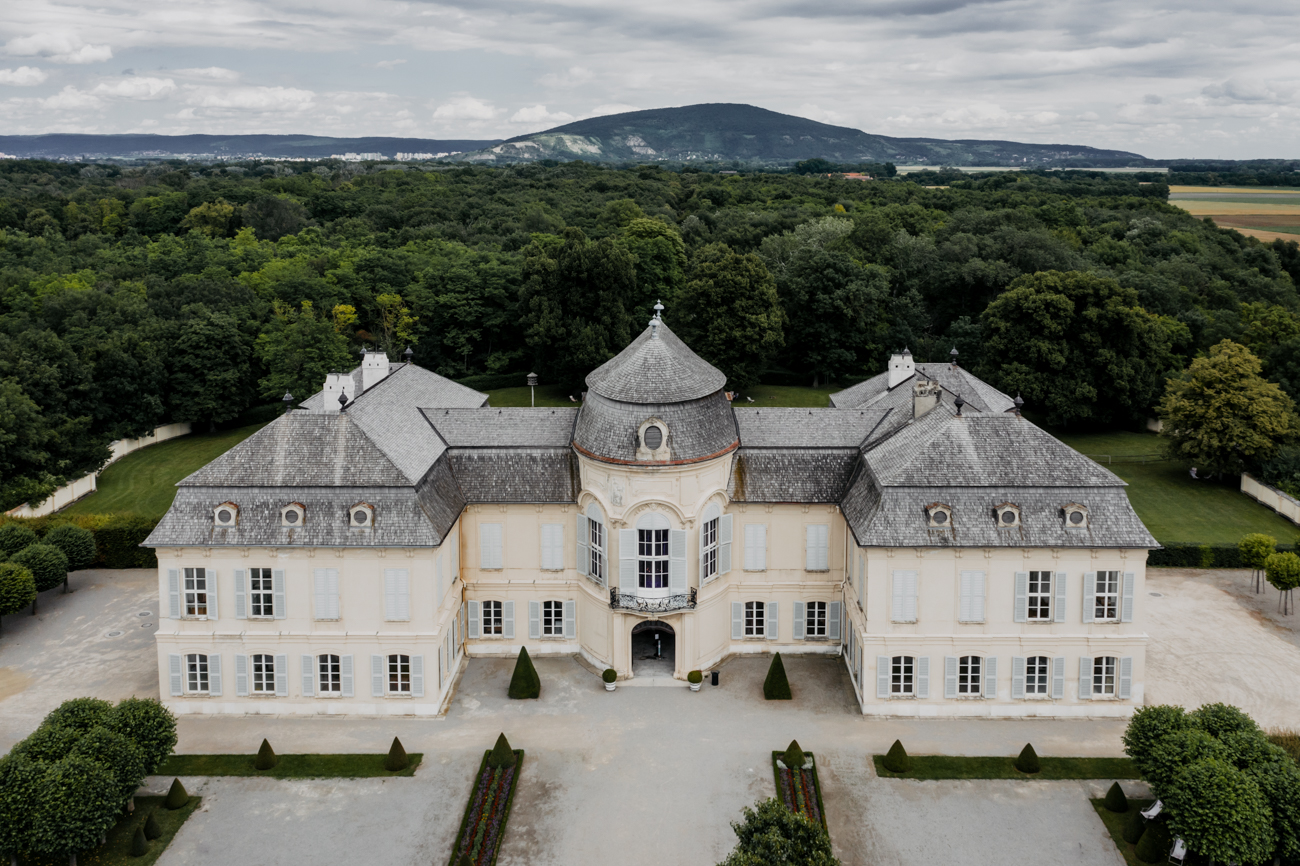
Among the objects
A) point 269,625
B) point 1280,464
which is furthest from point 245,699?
point 1280,464

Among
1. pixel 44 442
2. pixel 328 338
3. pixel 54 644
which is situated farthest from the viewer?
pixel 328 338

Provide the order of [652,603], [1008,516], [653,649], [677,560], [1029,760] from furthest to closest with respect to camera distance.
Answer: [653,649], [677,560], [652,603], [1008,516], [1029,760]

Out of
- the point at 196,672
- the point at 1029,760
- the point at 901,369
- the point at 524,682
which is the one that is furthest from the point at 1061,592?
the point at 196,672

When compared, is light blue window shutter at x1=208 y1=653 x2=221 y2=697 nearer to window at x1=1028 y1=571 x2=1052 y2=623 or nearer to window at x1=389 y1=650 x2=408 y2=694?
window at x1=389 y1=650 x2=408 y2=694

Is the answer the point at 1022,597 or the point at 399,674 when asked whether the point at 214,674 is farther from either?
the point at 1022,597

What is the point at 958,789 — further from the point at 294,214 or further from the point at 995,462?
the point at 294,214

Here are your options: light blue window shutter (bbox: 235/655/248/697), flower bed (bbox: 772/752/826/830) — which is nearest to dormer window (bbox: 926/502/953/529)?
flower bed (bbox: 772/752/826/830)
